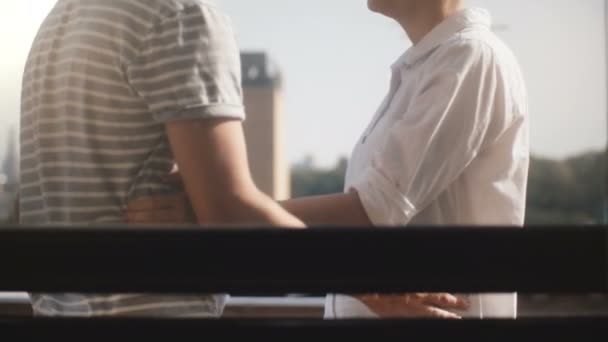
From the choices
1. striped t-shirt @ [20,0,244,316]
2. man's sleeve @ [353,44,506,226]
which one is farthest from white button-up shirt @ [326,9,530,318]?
striped t-shirt @ [20,0,244,316]

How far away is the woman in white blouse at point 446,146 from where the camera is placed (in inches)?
39.2

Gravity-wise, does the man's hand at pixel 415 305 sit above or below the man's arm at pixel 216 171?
below

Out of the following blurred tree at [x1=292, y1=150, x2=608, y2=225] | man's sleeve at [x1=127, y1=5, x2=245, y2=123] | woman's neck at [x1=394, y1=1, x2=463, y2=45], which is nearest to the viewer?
man's sleeve at [x1=127, y1=5, x2=245, y2=123]

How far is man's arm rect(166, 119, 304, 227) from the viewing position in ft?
2.85

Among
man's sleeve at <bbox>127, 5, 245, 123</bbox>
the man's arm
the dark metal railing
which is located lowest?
the dark metal railing

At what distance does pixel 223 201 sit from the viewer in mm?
887

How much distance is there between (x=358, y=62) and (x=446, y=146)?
16cm

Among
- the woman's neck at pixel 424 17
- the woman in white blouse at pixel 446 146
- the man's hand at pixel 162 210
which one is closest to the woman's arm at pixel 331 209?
the woman in white blouse at pixel 446 146

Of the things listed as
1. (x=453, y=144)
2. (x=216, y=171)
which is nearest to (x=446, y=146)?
(x=453, y=144)

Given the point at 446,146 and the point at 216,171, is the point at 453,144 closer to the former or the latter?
the point at 446,146

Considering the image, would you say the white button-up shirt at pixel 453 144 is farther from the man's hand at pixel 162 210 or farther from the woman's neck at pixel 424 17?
the man's hand at pixel 162 210

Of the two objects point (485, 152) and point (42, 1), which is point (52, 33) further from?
point (485, 152)

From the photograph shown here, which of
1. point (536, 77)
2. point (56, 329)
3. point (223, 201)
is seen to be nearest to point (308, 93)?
point (223, 201)

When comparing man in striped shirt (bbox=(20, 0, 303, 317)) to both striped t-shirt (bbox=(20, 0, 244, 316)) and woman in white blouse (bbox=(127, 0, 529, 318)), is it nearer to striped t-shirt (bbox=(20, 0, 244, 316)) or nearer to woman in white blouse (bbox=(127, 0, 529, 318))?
striped t-shirt (bbox=(20, 0, 244, 316))
